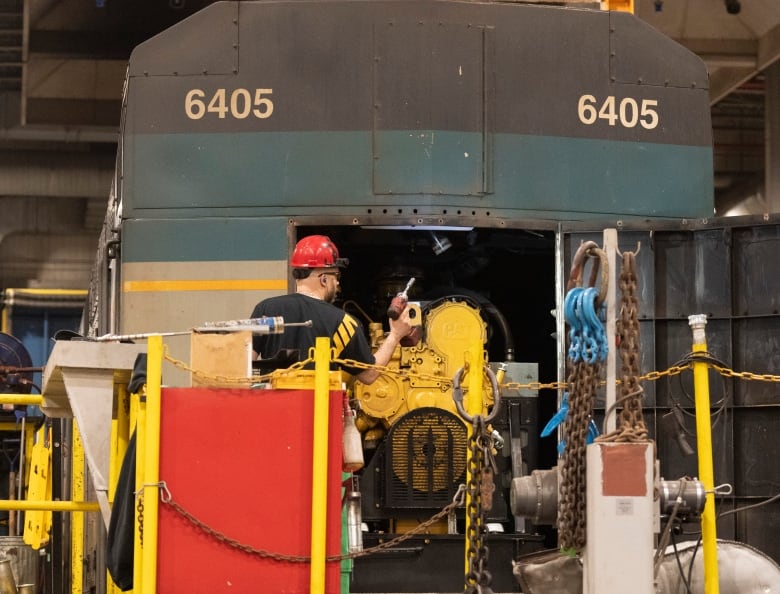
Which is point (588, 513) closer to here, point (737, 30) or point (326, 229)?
point (326, 229)

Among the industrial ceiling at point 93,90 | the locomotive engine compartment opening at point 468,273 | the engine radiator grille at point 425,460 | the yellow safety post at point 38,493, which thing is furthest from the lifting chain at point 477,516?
the industrial ceiling at point 93,90

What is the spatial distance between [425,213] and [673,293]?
1.54m

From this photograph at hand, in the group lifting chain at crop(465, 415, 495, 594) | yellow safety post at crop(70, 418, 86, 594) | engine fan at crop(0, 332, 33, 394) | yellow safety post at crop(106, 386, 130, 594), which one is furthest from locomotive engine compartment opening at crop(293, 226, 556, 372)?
engine fan at crop(0, 332, 33, 394)

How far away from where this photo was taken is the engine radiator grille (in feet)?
26.9

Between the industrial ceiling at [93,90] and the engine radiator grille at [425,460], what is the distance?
10.7 metres

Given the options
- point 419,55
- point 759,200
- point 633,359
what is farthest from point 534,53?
point 759,200

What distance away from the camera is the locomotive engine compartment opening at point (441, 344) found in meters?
8.21

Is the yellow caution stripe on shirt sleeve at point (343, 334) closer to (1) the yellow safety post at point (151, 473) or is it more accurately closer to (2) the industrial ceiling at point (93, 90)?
(1) the yellow safety post at point (151, 473)

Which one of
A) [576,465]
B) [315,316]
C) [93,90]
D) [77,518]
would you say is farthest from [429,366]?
[93,90]

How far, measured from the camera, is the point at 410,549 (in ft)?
26.0

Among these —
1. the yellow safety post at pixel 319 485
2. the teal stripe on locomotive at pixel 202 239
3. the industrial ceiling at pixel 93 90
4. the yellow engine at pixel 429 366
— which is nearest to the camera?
the yellow safety post at pixel 319 485

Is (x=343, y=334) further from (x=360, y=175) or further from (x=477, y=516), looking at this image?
(x=360, y=175)

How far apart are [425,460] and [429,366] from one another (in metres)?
0.68

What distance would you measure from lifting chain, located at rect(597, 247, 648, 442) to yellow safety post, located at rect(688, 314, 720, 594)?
29.2 inches
